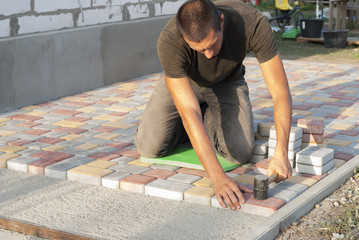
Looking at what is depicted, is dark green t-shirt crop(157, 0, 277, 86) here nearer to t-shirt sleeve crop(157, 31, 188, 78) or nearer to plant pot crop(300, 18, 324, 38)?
t-shirt sleeve crop(157, 31, 188, 78)

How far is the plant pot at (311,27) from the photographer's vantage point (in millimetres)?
12195

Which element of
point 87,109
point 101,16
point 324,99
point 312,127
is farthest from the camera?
point 101,16

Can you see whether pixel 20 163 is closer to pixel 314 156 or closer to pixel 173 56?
pixel 173 56

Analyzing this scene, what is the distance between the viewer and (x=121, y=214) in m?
3.78

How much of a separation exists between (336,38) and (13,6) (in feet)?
23.1

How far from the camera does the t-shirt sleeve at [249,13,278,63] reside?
161 inches

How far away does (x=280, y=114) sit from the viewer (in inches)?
160

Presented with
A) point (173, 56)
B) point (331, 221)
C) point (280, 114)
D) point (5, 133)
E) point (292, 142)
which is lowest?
point (331, 221)

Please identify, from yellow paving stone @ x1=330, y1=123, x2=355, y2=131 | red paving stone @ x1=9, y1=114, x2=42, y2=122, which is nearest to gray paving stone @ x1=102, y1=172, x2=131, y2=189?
red paving stone @ x1=9, y1=114, x2=42, y2=122

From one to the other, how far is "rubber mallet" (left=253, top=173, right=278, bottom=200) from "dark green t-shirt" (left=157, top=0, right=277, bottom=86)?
33.7 inches

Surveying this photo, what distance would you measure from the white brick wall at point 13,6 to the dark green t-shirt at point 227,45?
2.97 metres

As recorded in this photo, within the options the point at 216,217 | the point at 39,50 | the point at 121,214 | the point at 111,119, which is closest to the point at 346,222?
the point at 216,217

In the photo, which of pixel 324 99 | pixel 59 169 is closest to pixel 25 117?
pixel 59 169

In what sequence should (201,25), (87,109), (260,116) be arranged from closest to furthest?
(201,25) → (260,116) → (87,109)
